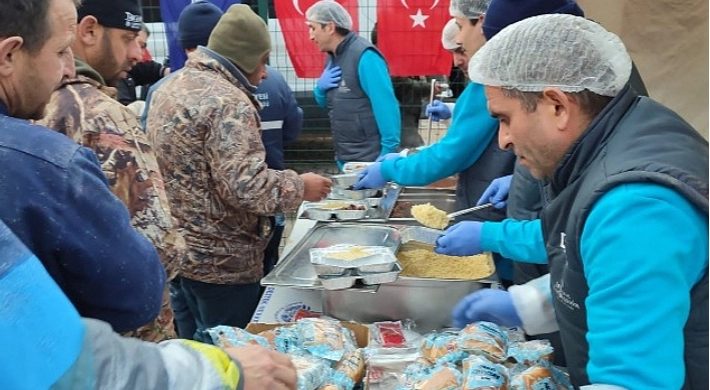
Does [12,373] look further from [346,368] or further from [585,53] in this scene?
[585,53]

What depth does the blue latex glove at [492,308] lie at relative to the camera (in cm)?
147

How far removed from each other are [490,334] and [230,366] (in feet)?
2.58

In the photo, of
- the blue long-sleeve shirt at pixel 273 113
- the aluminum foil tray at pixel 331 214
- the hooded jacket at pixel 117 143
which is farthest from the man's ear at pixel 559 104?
the blue long-sleeve shirt at pixel 273 113

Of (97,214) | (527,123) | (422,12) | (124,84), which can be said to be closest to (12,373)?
(97,214)

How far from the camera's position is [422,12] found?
4.64 metres

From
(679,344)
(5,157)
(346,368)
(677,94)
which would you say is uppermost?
(5,157)

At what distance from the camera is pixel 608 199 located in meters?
0.96

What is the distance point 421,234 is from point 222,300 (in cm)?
81

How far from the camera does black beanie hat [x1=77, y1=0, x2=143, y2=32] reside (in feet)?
5.49

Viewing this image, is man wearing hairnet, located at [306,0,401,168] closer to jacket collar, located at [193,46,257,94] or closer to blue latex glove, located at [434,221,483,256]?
jacket collar, located at [193,46,257,94]

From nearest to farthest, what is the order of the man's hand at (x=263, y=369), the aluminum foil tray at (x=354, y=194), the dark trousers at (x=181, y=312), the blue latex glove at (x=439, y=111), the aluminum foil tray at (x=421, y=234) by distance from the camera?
1. the man's hand at (x=263, y=369)
2. the aluminum foil tray at (x=421, y=234)
3. the dark trousers at (x=181, y=312)
4. the aluminum foil tray at (x=354, y=194)
5. the blue latex glove at (x=439, y=111)

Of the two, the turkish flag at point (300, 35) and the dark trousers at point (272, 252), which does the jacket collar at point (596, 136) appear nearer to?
the dark trousers at point (272, 252)

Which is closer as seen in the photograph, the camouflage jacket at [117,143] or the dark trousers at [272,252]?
the camouflage jacket at [117,143]

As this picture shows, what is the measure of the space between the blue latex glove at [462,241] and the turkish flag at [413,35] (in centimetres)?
305
